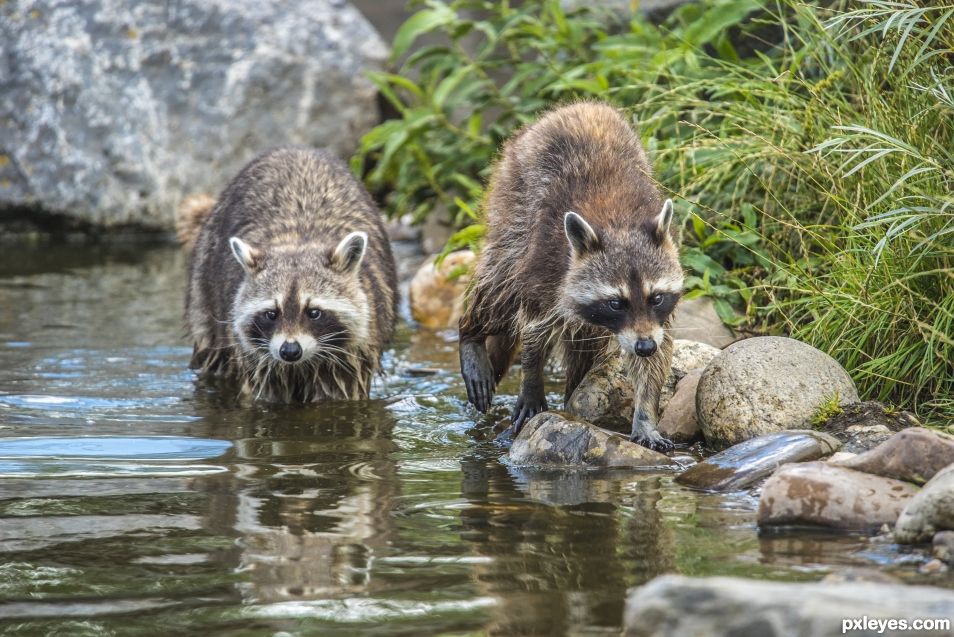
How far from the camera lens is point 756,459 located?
4.21 meters

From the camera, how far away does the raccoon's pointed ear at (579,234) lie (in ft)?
15.0

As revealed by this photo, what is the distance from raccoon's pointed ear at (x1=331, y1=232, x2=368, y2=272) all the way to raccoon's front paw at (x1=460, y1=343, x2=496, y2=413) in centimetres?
Result: 69

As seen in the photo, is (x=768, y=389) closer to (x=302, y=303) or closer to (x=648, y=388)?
(x=648, y=388)

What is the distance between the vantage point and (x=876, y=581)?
314cm

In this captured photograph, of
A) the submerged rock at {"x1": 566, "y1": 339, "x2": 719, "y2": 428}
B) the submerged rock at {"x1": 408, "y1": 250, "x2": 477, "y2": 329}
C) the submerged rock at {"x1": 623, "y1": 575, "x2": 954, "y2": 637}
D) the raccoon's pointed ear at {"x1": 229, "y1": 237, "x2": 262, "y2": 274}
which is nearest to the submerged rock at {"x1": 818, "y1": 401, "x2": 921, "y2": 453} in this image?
the submerged rock at {"x1": 566, "y1": 339, "x2": 719, "y2": 428}

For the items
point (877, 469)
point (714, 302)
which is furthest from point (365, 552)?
point (714, 302)

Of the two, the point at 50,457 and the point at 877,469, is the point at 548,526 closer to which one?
the point at 877,469

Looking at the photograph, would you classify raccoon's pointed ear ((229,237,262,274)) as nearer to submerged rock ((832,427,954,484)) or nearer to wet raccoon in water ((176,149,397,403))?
wet raccoon in water ((176,149,397,403))

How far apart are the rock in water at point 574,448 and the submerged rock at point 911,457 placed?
85 centimetres

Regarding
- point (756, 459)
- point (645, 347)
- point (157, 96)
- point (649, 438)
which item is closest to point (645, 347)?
point (645, 347)

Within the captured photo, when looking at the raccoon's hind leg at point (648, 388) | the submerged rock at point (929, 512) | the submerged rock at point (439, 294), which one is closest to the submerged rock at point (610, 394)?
the raccoon's hind leg at point (648, 388)

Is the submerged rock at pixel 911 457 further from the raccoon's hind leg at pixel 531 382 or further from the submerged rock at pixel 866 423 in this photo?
the raccoon's hind leg at pixel 531 382

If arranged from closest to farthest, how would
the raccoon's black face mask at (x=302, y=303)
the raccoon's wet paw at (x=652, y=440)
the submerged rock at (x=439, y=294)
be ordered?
the raccoon's wet paw at (x=652, y=440) < the raccoon's black face mask at (x=302, y=303) < the submerged rock at (x=439, y=294)

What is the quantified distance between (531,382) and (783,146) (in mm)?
1537
